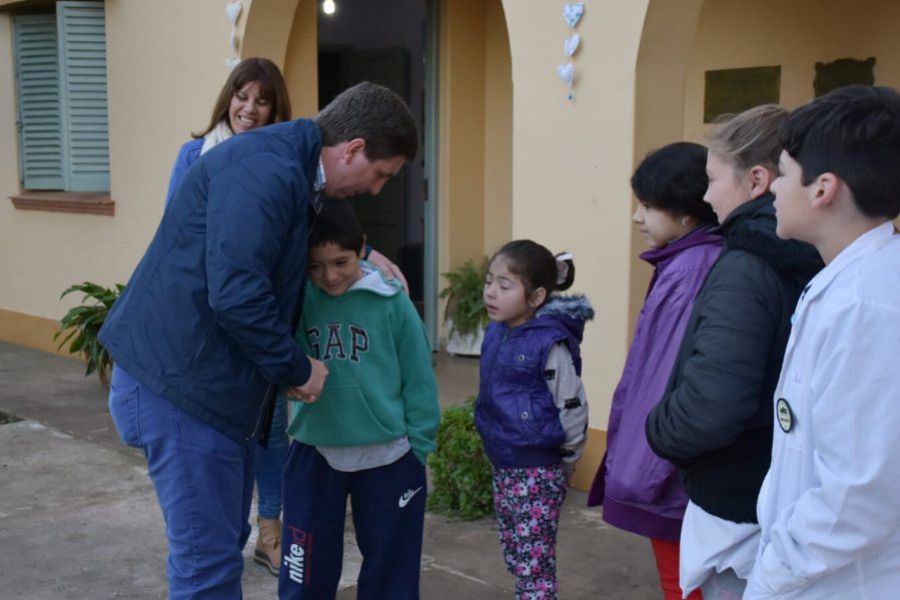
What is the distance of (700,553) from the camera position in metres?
2.23

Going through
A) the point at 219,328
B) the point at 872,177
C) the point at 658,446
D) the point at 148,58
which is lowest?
the point at 658,446

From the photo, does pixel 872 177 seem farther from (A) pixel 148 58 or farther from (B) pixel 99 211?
(B) pixel 99 211

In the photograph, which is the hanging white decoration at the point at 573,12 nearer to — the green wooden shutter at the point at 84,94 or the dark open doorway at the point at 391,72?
the dark open doorway at the point at 391,72

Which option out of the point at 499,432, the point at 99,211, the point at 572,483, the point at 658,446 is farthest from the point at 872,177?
the point at 99,211

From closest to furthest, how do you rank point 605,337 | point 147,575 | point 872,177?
point 872,177
point 147,575
point 605,337

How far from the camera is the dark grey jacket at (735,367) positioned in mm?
2133

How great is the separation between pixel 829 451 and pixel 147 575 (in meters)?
3.10

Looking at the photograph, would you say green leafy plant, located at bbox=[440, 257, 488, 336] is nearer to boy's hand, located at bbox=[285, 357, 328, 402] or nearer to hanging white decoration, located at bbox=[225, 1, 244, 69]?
hanging white decoration, located at bbox=[225, 1, 244, 69]

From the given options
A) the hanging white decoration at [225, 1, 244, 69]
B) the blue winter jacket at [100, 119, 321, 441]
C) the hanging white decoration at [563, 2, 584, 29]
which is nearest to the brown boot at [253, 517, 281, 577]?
the blue winter jacket at [100, 119, 321, 441]

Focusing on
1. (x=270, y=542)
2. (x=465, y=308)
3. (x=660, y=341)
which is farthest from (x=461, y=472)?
(x=465, y=308)

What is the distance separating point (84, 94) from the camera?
28.0ft

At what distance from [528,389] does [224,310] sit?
1.20 metres

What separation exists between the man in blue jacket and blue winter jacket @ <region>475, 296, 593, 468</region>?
82 centimetres

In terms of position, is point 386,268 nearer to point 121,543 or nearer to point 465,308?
point 121,543
